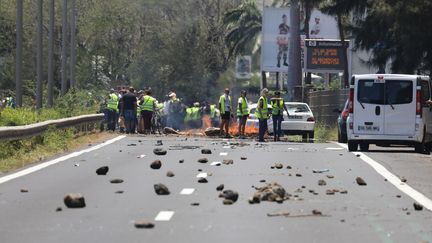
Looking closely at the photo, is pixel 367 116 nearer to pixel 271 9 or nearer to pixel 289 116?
pixel 289 116

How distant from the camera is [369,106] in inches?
970

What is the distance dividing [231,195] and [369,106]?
39.8 feet

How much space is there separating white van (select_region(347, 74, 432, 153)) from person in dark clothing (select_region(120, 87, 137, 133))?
38.8 feet

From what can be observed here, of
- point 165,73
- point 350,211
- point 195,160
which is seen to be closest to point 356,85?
point 195,160

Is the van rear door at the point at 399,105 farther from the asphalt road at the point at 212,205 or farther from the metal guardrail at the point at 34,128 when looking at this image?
the metal guardrail at the point at 34,128

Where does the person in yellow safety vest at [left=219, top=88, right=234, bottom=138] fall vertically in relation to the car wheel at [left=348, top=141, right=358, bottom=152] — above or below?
above

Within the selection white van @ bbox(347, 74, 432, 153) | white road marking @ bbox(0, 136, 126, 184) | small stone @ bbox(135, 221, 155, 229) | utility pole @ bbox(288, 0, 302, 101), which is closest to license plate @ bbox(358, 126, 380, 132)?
white van @ bbox(347, 74, 432, 153)

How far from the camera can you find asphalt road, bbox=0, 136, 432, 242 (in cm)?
1029

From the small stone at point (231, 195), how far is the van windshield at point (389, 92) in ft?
39.1

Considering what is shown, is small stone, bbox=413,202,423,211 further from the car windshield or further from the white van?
the car windshield

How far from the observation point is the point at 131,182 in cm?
1567

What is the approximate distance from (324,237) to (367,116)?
48.7 feet

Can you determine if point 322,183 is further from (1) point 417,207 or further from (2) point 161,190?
(1) point 417,207

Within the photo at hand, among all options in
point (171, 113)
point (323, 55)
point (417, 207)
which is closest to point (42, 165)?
point (417, 207)
